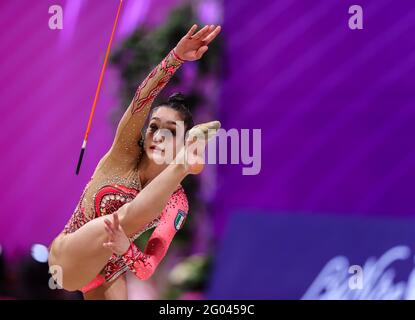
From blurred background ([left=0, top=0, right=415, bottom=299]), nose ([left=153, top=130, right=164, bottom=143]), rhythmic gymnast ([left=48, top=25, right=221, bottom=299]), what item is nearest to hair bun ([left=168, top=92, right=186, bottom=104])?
rhythmic gymnast ([left=48, top=25, right=221, bottom=299])

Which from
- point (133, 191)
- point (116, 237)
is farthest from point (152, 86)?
point (116, 237)

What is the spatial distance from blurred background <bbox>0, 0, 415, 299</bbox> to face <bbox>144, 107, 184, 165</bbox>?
142 centimetres

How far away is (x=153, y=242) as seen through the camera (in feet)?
9.50

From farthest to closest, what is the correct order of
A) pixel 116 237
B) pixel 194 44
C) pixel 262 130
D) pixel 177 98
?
pixel 262 130 < pixel 177 98 < pixel 194 44 < pixel 116 237

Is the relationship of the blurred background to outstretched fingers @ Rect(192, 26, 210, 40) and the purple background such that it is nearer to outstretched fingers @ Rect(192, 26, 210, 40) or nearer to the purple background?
the purple background

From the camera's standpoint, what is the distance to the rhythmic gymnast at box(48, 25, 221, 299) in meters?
2.83

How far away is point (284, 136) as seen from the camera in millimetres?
5922

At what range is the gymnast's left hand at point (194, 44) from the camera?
2.87 m

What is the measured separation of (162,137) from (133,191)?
22 centimetres

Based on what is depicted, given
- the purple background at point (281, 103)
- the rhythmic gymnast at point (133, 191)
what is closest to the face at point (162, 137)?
the rhythmic gymnast at point (133, 191)

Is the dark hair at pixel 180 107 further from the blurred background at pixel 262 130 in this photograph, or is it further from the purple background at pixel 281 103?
the purple background at pixel 281 103

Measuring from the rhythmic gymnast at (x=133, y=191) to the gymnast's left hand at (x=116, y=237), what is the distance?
0.8 inches

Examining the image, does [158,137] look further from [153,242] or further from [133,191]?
[153,242]

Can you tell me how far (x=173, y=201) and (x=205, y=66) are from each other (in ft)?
8.88
